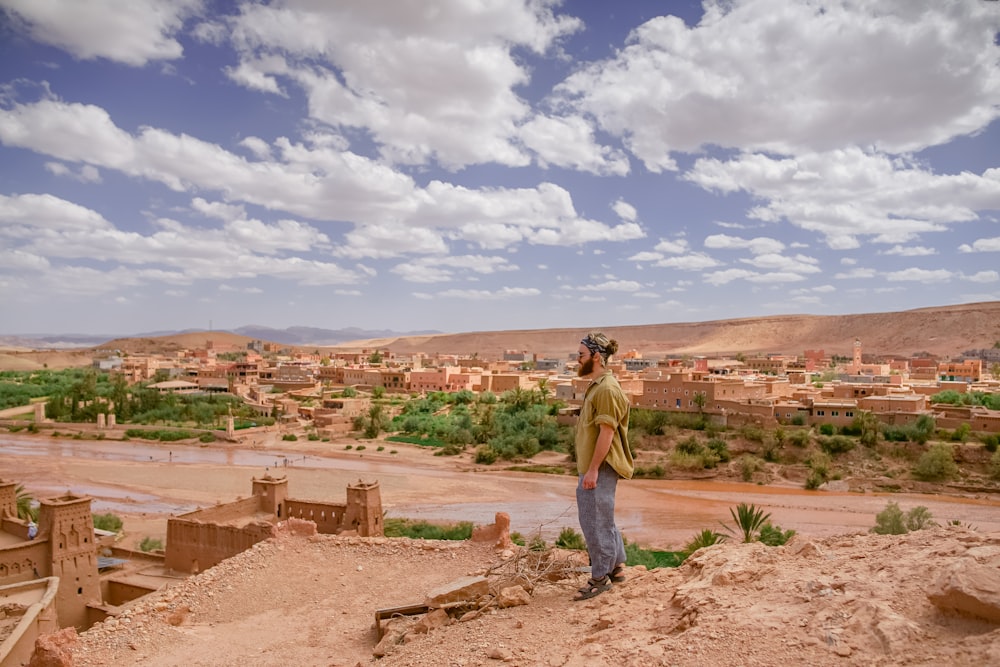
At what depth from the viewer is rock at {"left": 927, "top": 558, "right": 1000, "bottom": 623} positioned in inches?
115

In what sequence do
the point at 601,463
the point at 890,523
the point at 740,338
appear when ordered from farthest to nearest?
1. the point at 740,338
2. the point at 890,523
3. the point at 601,463

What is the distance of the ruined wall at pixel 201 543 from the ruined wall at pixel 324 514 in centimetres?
86

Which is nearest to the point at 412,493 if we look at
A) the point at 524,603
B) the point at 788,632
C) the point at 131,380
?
the point at 524,603

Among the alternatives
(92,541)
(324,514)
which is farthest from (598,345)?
(92,541)

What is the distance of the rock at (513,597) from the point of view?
4.68 metres

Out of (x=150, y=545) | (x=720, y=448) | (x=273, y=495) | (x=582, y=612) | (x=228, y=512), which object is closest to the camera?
(x=582, y=612)

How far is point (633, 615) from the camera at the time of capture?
3.97 m

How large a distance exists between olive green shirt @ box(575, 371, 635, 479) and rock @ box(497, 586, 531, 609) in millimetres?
900

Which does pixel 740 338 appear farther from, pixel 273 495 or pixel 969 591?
pixel 969 591

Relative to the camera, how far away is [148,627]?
6.69 meters

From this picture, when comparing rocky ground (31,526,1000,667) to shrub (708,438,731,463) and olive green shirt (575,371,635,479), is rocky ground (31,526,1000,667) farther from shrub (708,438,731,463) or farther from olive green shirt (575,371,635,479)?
shrub (708,438,731,463)

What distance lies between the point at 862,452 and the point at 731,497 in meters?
6.00

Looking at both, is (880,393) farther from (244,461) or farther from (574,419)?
(244,461)

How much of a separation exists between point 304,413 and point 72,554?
1206 inches
